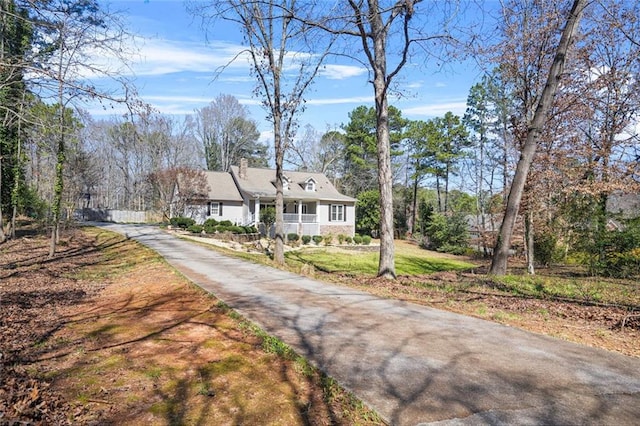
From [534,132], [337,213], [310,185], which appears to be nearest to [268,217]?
[310,185]

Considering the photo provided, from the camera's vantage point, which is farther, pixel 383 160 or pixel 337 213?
pixel 337 213

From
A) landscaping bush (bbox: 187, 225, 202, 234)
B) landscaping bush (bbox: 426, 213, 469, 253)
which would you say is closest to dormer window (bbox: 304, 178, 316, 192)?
landscaping bush (bbox: 426, 213, 469, 253)

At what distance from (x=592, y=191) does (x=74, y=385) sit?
1496 centimetres

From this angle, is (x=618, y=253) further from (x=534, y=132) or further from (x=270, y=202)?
(x=270, y=202)

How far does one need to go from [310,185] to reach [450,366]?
109 ft

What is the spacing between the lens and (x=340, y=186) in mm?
50656

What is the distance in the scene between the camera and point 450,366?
384 centimetres

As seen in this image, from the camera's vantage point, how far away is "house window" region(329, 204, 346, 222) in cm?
3659

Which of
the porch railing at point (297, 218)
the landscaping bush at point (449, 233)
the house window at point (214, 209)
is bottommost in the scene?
the landscaping bush at point (449, 233)

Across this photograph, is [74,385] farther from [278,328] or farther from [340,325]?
[340,325]

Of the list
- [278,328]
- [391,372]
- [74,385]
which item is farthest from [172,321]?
[391,372]

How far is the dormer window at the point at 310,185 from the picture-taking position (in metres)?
36.4

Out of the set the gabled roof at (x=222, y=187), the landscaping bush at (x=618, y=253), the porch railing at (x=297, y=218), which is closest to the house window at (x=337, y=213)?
the porch railing at (x=297, y=218)

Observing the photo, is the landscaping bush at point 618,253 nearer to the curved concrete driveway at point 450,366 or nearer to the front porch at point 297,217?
the curved concrete driveway at point 450,366
